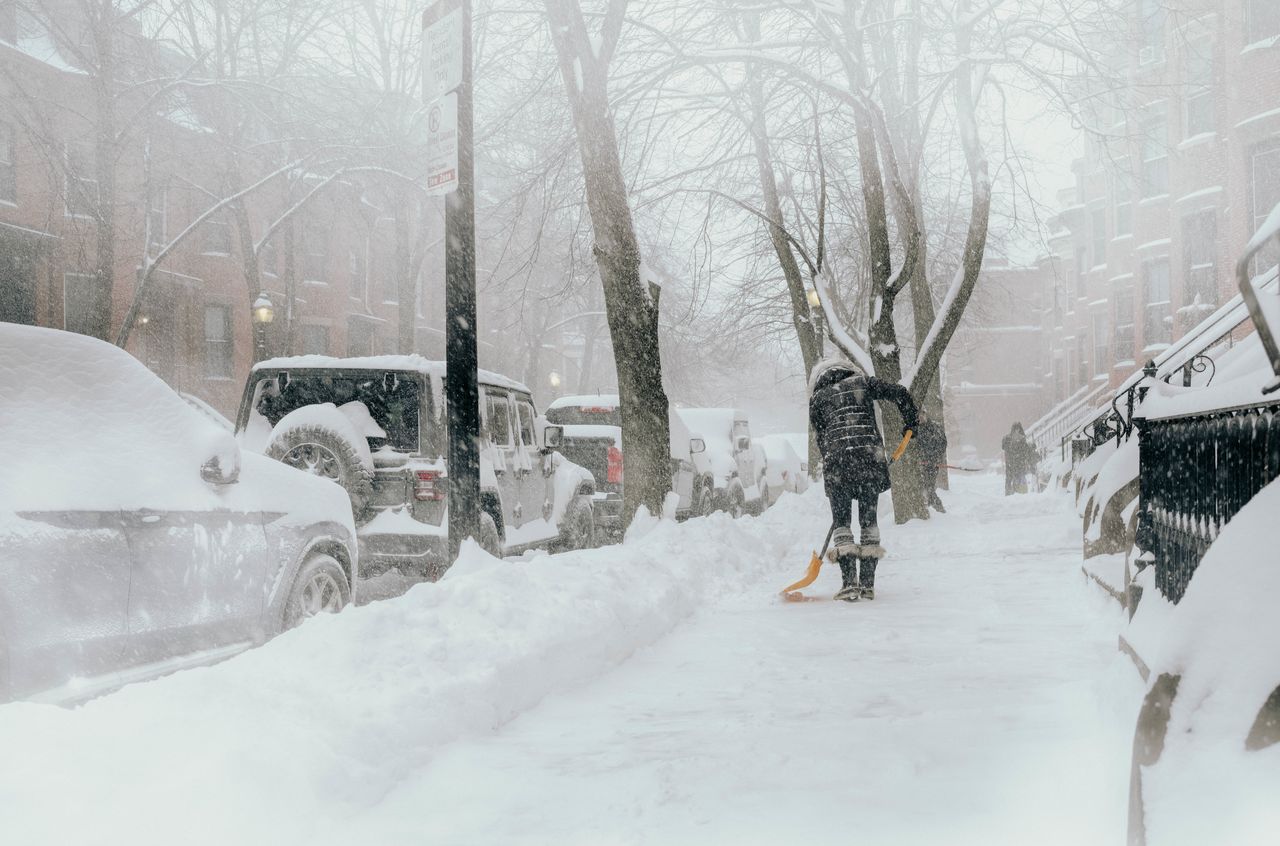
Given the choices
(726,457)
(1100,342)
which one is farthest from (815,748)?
(1100,342)

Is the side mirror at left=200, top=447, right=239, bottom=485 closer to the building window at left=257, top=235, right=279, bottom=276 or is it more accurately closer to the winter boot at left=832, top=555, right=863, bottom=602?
the winter boot at left=832, top=555, right=863, bottom=602

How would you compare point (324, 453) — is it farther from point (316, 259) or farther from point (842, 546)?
point (316, 259)

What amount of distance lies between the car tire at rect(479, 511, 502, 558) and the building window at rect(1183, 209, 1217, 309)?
2372 centimetres

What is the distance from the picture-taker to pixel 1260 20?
24797 millimetres

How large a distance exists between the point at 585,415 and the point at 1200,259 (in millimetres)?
20326

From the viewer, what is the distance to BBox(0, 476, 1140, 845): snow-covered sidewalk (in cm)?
307

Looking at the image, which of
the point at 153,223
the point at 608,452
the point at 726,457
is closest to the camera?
the point at 608,452

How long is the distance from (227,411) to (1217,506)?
102 ft

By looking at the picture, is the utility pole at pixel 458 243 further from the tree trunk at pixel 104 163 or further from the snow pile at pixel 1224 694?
the tree trunk at pixel 104 163

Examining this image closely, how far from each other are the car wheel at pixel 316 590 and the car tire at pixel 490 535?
223 cm

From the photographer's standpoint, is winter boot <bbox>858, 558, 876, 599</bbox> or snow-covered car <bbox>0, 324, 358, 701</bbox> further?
winter boot <bbox>858, 558, 876, 599</bbox>

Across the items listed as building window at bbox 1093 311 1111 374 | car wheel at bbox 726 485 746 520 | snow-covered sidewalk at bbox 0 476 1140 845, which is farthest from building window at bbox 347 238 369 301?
snow-covered sidewalk at bbox 0 476 1140 845

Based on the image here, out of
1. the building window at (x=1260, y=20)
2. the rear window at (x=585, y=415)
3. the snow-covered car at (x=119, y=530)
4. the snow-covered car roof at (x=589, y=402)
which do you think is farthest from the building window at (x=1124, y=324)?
the snow-covered car at (x=119, y=530)

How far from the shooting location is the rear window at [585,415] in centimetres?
A: 1458
